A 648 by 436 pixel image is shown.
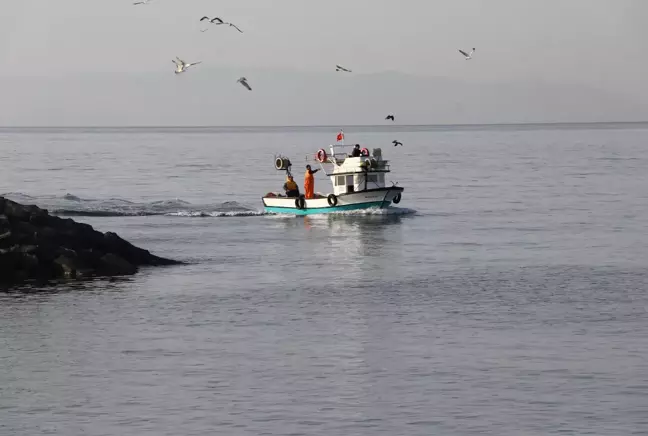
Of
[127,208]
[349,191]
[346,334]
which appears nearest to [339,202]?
[349,191]

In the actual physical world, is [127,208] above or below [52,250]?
above

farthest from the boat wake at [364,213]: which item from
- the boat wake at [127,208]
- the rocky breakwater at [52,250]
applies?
the rocky breakwater at [52,250]

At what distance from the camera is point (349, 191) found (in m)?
64.8

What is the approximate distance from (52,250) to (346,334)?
13442 mm

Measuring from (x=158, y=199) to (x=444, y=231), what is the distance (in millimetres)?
29188

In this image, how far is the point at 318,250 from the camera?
163 feet

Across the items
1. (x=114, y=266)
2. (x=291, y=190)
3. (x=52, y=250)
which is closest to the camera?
(x=52, y=250)

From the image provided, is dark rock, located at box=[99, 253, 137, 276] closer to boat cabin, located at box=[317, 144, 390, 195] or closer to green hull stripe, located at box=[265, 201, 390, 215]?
boat cabin, located at box=[317, 144, 390, 195]

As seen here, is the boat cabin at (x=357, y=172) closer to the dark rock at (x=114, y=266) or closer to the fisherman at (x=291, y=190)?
the fisherman at (x=291, y=190)

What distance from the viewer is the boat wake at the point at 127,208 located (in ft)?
223

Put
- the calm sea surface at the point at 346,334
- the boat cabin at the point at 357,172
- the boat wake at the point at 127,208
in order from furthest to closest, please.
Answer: the boat wake at the point at 127,208
the boat cabin at the point at 357,172
the calm sea surface at the point at 346,334

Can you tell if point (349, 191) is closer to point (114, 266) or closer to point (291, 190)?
Answer: point (291, 190)

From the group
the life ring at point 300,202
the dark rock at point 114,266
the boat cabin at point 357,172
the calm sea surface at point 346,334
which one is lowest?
the calm sea surface at point 346,334

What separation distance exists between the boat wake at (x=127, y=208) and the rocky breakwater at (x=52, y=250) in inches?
1029
